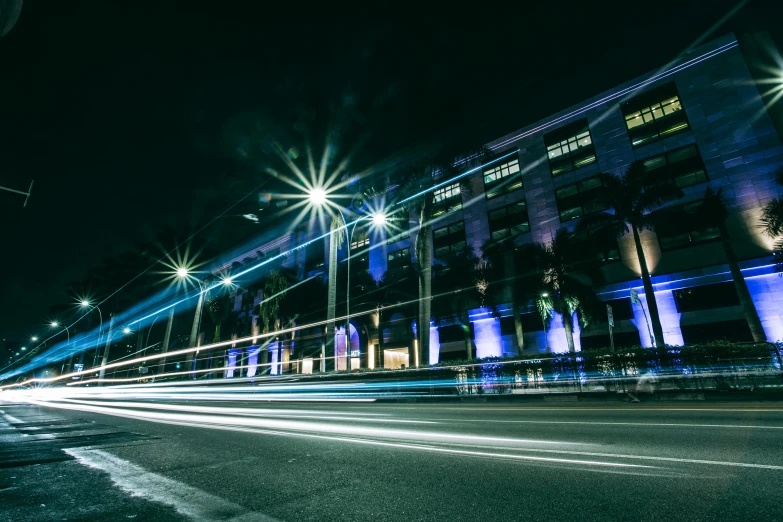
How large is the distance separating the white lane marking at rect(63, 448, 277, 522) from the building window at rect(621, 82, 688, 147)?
1548 inches

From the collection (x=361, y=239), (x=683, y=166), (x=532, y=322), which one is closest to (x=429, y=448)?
(x=532, y=322)

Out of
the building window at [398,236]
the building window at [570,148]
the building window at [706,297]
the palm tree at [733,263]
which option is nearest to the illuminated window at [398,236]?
the building window at [398,236]

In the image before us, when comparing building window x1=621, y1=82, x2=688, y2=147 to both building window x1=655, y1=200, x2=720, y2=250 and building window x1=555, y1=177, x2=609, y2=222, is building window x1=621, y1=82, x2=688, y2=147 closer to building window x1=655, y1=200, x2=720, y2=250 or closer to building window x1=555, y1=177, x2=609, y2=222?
building window x1=555, y1=177, x2=609, y2=222

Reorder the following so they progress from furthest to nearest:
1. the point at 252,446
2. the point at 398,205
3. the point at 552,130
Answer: the point at 552,130 < the point at 398,205 < the point at 252,446

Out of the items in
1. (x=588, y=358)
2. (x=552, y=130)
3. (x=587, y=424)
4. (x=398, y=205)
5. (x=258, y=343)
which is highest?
(x=552, y=130)

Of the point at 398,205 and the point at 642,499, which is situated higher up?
the point at 398,205

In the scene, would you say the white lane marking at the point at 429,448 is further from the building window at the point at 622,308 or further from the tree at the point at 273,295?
the tree at the point at 273,295

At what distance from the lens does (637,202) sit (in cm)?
2472

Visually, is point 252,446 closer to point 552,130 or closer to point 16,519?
point 16,519

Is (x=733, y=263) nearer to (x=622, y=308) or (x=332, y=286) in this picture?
(x=622, y=308)

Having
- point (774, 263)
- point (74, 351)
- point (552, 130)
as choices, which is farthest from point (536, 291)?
point (74, 351)

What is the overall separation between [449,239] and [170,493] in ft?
131

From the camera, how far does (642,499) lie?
272cm

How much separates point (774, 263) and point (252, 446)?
32064 mm
